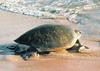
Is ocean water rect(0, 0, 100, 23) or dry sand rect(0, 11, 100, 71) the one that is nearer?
dry sand rect(0, 11, 100, 71)

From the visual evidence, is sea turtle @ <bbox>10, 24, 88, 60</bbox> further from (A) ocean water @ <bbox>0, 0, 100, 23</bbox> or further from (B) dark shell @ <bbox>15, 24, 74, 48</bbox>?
(A) ocean water @ <bbox>0, 0, 100, 23</bbox>

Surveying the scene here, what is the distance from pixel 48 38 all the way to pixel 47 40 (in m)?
0.04

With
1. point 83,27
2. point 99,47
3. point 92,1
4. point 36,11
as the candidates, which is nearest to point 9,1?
point 36,11

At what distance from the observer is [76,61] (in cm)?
606

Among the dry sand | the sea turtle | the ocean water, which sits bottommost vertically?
the dry sand

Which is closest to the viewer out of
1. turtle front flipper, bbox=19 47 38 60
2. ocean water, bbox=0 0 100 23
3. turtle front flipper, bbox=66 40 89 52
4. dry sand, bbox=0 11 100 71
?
dry sand, bbox=0 11 100 71

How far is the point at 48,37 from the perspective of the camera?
620 cm

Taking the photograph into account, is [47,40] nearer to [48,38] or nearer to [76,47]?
[48,38]

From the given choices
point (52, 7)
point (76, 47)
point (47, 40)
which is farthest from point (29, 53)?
point (52, 7)

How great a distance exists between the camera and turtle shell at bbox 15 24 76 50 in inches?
242

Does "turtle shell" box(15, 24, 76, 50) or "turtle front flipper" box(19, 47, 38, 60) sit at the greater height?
"turtle shell" box(15, 24, 76, 50)

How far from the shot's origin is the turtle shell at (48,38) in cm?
614

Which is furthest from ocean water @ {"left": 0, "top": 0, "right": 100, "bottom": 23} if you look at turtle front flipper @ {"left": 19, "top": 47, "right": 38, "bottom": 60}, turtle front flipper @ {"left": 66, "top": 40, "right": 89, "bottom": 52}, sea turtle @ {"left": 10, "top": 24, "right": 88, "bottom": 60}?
turtle front flipper @ {"left": 19, "top": 47, "right": 38, "bottom": 60}

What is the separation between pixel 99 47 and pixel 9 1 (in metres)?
5.83
